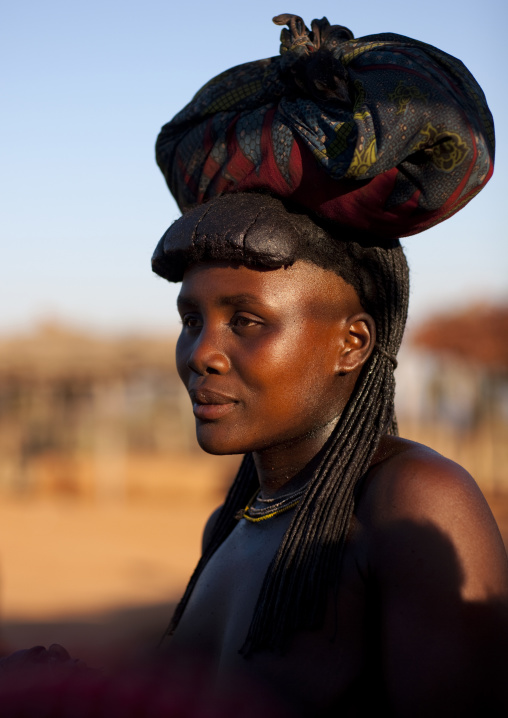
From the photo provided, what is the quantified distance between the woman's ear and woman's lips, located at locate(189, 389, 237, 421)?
1.02ft

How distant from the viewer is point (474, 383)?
795 inches

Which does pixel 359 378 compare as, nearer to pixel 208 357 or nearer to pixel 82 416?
pixel 208 357

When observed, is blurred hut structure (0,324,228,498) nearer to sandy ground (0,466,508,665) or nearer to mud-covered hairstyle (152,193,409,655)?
sandy ground (0,466,508,665)

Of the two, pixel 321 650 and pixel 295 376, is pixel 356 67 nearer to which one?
pixel 295 376

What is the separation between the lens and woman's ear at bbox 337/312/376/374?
213 centimetres

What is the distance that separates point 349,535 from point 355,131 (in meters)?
0.93

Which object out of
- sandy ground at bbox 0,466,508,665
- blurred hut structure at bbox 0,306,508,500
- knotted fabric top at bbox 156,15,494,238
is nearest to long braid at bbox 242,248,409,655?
knotted fabric top at bbox 156,15,494,238

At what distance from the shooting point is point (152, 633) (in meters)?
7.62

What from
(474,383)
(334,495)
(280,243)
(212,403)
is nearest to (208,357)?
(212,403)

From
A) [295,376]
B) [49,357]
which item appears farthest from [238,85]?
[49,357]

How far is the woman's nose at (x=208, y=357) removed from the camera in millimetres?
2035

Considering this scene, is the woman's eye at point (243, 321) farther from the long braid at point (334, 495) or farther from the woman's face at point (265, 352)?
the long braid at point (334, 495)

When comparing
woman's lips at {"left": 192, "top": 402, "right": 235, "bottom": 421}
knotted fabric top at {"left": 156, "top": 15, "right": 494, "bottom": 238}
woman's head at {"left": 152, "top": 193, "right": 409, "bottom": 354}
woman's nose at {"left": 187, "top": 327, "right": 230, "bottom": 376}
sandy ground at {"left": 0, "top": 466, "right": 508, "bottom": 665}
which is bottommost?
sandy ground at {"left": 0, "top": 466, "right": 508, "bottom": 665}

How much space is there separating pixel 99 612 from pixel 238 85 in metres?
7.77
